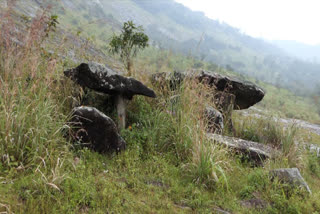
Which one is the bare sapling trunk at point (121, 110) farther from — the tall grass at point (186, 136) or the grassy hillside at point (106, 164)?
the tall grass at point (186, 136)

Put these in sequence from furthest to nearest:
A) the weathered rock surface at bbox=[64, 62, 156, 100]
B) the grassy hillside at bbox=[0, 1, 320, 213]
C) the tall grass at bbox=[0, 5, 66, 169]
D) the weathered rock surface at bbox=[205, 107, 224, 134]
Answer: the weathered rock surface at bbox=[205, 107, 224, 134] < the weathered rock surface at bbox=[64, 62, 156, 100] < the tall grass at bbox=[0, 5, 66, 169] < the grassy hillside at bbox=[0, 1, 320, 213]

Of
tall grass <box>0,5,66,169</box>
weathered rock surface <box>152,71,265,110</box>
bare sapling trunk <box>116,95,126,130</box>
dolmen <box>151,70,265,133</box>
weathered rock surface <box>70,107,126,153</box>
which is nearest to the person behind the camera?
tall grass <box>0,5,66,169</box>

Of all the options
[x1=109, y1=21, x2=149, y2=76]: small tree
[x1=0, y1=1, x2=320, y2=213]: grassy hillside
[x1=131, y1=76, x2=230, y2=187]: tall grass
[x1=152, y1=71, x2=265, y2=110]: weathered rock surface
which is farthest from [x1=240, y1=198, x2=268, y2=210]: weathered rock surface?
[x1=109, y1=21, x2=149, y2=76]: small tree

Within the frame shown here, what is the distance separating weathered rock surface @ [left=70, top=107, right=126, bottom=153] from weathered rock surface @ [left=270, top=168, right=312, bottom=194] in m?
2.90

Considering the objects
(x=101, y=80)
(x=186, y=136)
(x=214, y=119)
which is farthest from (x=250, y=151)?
(x=101, y=80)

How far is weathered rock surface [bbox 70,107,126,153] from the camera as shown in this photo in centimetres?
438

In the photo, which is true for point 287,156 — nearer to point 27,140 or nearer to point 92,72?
point 92,72

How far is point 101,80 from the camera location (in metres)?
5.11

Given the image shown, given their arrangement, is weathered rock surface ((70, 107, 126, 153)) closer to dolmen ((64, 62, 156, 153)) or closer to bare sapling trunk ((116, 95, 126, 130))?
dolmen ((64, 62, 156, 153))

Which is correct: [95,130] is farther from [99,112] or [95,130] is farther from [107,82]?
[107,82]

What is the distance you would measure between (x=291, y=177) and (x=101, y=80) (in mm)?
3983

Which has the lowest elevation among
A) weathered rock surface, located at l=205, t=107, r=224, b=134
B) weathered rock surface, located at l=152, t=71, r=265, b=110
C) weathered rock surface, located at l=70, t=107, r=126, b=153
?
weathered rock surface, located at l=70, t=107, r=126, b=153

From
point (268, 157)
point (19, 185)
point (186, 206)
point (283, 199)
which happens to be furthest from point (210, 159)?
point (19, 185)

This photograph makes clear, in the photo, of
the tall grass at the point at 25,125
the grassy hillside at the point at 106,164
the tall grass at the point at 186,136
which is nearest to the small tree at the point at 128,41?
the tall grass at the point at 186,136
